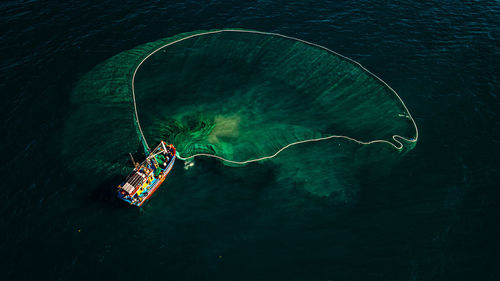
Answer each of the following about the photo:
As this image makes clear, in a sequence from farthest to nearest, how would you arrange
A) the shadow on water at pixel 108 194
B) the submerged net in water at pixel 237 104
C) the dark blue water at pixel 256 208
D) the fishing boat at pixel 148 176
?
the submerged net in water at pixel 237 104 → the shadow on water at pixel 108 194 → the fishing boat at pixel 148 176 → the dark blue water at pixel 256 208

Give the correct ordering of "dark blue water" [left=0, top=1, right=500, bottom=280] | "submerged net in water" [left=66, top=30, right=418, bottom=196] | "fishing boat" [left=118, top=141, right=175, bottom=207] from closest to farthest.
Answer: "dark blue water" [left=0, top=1, right=500, bottom=280] < "fishing boat" [left=118, top=141, right=175, bottom=207] < "submerged net in water" [left=66, top=30, right=418, bottom=196]

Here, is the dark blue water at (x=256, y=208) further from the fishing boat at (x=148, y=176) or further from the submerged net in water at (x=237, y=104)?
the submerged net in water at (x=237, y=104)

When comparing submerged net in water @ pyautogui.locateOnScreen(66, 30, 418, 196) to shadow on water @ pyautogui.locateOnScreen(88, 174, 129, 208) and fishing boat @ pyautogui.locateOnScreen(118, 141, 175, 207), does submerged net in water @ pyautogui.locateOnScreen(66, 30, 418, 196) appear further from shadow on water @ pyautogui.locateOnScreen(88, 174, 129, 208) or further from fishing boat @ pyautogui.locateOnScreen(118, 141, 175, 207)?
shadow on water @ pyautogui.locateOnScreen(88, 174, 129, 208)

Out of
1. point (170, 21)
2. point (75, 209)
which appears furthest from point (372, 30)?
point (75, 209)

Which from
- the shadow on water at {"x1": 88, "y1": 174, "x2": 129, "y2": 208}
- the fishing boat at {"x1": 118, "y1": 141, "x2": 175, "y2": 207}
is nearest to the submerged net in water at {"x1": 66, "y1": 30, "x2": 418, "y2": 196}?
the fishing boat at {"x1": 118, "y1": 141, "x2": 175, "y2": 207}

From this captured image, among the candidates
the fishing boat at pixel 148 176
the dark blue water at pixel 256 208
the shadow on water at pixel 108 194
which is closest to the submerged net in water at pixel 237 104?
the fishing boat at pixel 148 176

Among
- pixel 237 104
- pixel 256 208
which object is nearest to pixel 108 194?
pixel 256 208
